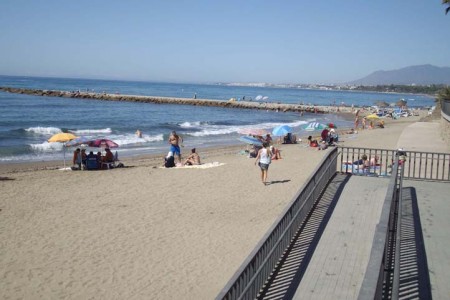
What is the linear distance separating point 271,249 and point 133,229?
426 cm

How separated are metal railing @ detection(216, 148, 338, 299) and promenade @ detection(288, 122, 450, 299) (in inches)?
19.9

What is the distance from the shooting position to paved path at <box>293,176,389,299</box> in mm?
5641

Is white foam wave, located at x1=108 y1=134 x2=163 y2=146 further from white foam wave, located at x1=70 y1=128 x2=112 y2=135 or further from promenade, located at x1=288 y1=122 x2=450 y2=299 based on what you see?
promenade, located at x1=288 y1=122 x2=450 y2=299

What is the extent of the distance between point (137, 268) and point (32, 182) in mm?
8532

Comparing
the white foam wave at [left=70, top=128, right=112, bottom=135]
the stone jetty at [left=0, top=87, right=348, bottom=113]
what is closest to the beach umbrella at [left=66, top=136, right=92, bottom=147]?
the white foam wave at [left=70, top=128, right=112, bottom=135]

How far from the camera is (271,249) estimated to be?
19.6 feet

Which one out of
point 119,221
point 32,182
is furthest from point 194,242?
point 32,182

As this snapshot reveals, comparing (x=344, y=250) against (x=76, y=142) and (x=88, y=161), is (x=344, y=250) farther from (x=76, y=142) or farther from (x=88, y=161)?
(x=76, y=142)

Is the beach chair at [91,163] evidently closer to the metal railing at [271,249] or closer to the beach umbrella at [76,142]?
the beach umbrella at [76,142]

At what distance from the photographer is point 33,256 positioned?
7.74 m

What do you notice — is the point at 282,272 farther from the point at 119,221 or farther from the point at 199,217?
the point at 119,221

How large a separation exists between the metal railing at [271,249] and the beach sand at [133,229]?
42.5 inches

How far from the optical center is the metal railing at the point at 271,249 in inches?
180

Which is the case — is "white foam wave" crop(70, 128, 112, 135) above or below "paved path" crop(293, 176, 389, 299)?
below
